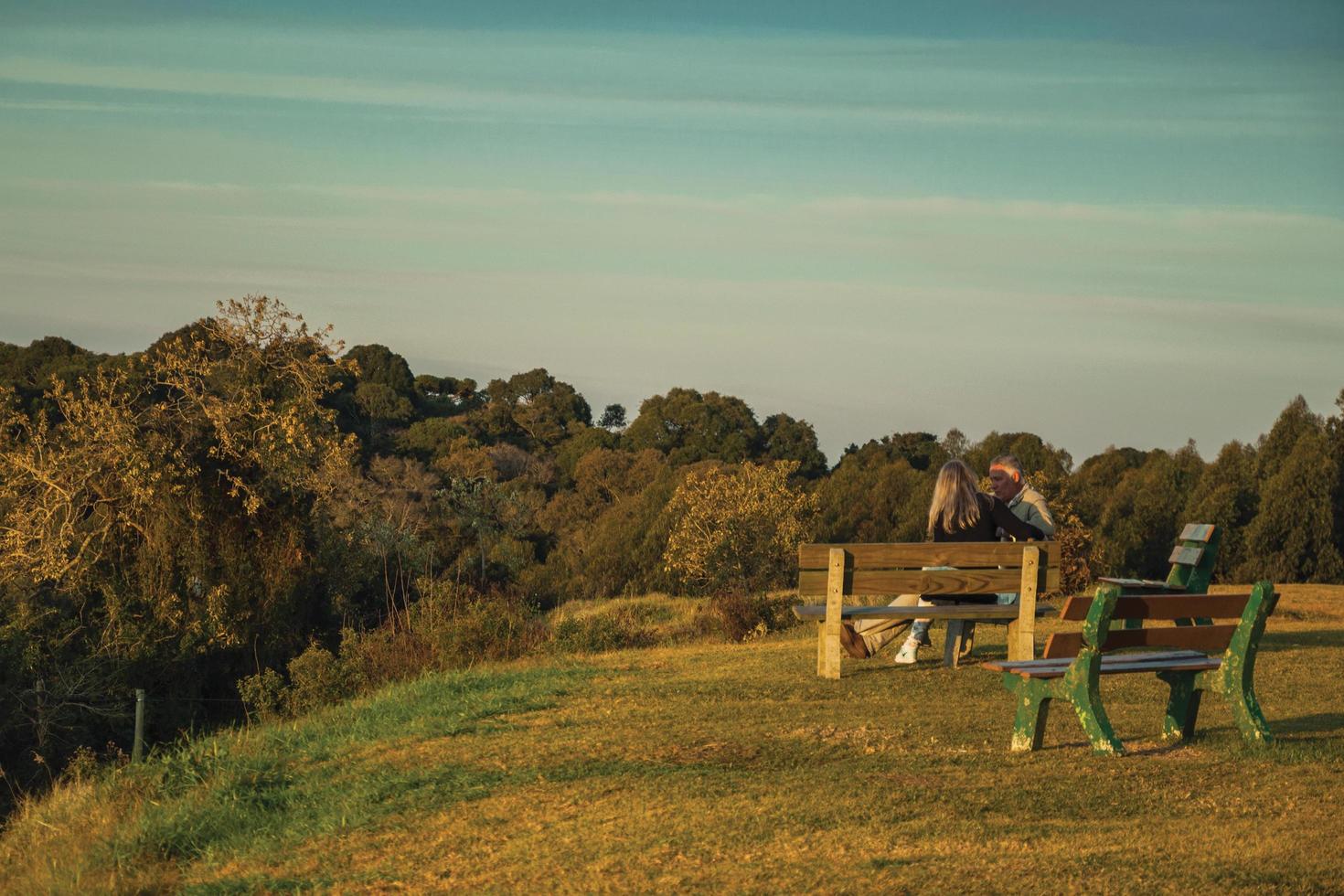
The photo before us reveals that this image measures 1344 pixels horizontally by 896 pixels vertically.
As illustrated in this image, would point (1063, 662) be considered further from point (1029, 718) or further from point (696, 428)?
point (696, 428)

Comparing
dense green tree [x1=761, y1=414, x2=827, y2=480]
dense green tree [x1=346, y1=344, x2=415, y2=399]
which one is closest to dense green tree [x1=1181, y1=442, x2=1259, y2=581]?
dense green tree [x1=761, y1=414, x2=827, y2=480]

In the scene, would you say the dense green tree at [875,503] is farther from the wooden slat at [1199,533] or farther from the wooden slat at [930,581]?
the wooden slat at [1199,533]

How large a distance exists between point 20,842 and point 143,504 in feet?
35.4

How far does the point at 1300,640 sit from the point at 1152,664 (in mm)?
5700

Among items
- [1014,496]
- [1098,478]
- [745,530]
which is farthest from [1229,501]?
[1014,496]

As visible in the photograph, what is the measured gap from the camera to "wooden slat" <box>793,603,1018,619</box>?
9.66 m

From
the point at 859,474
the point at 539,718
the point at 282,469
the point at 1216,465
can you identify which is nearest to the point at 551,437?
the point at 859,474

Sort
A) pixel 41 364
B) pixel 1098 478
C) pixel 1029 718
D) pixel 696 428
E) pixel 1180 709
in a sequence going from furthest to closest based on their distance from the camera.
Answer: pixel 696 428 → pixel 1098 478 → pixel 41 364 → pixel 1180 709 → pixel 1029 718

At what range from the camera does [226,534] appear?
19.3 meters

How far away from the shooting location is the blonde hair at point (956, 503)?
10.0 metres

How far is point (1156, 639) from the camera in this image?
22.6 ft

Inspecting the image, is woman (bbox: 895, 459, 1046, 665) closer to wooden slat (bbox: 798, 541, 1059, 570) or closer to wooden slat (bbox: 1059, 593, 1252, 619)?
wooden slat (bbox: 798, 541, 1059, 570)

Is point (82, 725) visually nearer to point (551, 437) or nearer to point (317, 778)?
point (317, 778)

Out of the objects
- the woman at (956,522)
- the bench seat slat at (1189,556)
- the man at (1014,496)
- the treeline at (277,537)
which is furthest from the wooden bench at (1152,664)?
the treeline at (277,537)
